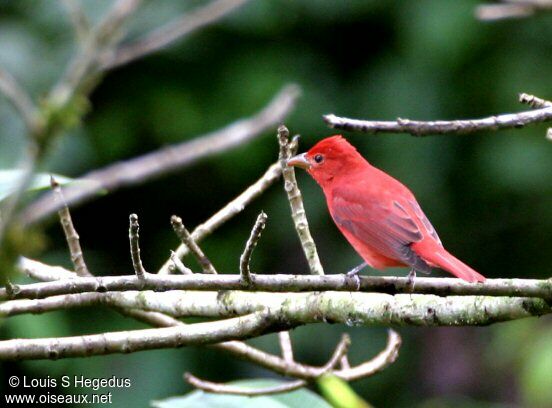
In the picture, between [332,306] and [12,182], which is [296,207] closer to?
[332,306]

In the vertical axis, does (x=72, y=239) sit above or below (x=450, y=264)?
above

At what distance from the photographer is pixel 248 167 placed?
17.9 feet

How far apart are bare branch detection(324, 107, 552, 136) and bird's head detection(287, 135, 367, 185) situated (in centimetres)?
209

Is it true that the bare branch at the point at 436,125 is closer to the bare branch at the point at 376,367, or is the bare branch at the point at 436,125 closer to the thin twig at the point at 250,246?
the thin twig at the point at 250,246

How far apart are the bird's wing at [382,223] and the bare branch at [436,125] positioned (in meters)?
1.27

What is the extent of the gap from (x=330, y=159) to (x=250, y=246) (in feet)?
6.77

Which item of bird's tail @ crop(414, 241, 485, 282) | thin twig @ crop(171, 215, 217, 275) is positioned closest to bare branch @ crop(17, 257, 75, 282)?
thin twig @ crop(171, 215, 217, 275)

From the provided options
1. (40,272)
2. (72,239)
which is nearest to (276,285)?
(72,239)

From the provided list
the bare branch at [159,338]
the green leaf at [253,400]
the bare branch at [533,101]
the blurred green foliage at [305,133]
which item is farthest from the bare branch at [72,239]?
the blurred green foliage at [305,133]

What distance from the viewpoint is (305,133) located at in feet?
17.8

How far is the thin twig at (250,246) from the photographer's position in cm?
189

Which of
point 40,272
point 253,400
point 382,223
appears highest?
point 382,223

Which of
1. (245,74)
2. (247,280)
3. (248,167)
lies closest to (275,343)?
(248,167)

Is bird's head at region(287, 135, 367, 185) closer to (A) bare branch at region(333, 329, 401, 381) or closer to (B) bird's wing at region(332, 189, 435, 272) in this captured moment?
(B) bird's wing at region(332, 189, 435, 272)
